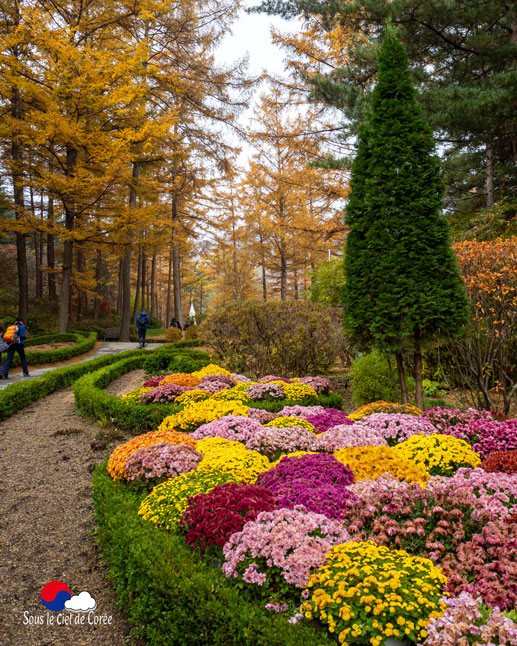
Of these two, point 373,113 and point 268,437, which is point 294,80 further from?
point 268,437

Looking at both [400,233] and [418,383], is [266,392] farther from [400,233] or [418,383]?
[400,233]

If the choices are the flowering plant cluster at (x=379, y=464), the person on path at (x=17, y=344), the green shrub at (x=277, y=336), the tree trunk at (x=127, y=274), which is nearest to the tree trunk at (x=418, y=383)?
the flowering plant cluster at (x=379, y=464)

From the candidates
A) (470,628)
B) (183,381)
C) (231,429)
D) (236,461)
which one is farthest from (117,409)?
(470,628)

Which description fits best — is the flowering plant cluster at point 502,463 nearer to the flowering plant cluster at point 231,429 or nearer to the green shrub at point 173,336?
the flowering plant cluster at point 231,429

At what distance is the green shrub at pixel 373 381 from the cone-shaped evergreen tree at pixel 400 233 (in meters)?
1.31

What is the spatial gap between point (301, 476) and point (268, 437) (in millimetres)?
979

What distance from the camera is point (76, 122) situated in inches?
529

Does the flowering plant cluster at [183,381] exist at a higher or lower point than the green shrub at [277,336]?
lower

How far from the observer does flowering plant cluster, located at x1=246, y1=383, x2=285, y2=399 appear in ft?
20.8

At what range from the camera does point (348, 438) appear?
3986 millimetres

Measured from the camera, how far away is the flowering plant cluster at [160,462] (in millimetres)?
3482

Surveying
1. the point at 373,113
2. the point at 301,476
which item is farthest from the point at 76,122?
the point at 301,476

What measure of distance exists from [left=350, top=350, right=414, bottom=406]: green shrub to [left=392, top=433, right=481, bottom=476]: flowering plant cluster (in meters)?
2.92

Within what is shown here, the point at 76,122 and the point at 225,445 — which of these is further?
the point at 76,122
